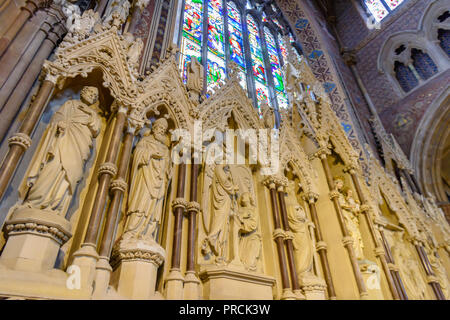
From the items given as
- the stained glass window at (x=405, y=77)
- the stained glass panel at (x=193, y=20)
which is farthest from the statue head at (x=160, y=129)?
the stained glass window at (x=405, y=77)

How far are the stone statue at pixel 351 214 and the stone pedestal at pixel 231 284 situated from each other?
2.30 m

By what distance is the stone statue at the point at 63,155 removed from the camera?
8.66ft

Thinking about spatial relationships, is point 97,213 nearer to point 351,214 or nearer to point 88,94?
→ point 88,94

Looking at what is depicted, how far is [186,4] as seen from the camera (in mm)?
8023

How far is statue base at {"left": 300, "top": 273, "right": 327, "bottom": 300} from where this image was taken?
12.5ft

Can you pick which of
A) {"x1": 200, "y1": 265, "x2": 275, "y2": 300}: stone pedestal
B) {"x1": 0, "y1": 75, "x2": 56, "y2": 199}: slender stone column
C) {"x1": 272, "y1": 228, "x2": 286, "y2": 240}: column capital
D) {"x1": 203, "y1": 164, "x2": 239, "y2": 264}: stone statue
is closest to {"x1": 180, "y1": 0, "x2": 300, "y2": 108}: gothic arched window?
{"x1": 203, "y1": 164, "x2": 239, "y2": 264}: stone statue

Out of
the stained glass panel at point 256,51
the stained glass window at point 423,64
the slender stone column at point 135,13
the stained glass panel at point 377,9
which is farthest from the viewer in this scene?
the stained glass panel at point 377,9

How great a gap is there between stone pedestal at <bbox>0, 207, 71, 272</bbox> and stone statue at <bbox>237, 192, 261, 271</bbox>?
1.99 meters

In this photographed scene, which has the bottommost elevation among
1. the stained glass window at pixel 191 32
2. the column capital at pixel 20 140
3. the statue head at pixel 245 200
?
the column capital at pixel 20 140

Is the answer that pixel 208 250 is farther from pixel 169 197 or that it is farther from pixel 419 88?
pixel 419 88

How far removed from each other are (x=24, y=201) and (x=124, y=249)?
89cm

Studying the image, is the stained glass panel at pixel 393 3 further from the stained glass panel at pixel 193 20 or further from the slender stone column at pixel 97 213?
the slender stone column at pixel 97 213

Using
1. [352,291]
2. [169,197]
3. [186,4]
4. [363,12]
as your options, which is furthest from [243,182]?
[363,12]
